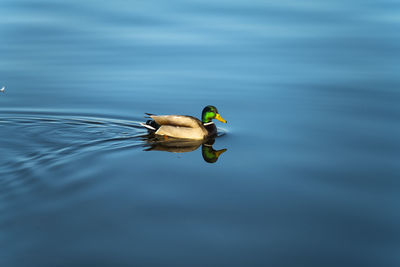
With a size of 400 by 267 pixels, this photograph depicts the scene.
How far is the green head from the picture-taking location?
1093cm

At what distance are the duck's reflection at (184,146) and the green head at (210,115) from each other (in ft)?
1.45

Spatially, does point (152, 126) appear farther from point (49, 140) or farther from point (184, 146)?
A: point (49, 140)

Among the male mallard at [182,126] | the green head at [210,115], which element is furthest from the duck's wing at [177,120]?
the green head at [210,115]

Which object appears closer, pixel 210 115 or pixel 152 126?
pixel 152 126

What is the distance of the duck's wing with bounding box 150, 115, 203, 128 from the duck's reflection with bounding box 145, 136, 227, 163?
12.3 inches

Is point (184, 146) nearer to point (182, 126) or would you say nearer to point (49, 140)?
point (182, 126)

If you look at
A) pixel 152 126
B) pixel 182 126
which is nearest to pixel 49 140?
pixel 152 126

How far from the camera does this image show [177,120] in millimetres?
10625

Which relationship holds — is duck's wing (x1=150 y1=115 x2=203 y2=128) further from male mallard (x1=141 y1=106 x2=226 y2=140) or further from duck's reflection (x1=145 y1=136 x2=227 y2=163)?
duck's reflection (x1=145 y1=136 x2=227 y2=163)

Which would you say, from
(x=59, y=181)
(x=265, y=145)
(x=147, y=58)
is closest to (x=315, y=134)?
(x=265, y=145)

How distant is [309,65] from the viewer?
1455 cm

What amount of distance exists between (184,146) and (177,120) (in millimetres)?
543

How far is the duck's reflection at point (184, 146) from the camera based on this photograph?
32.1 feet

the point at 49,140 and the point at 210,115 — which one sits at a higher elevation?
the point at 210,115
